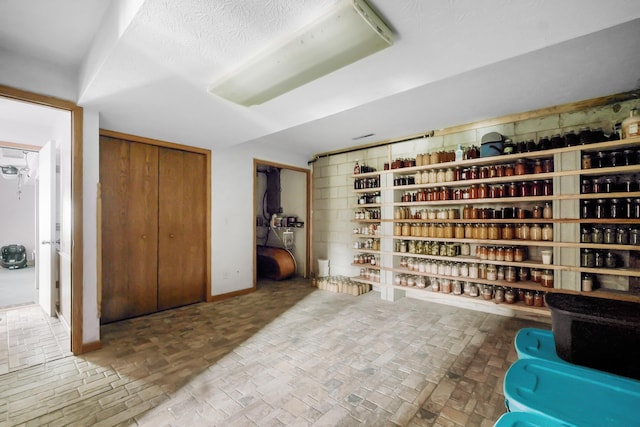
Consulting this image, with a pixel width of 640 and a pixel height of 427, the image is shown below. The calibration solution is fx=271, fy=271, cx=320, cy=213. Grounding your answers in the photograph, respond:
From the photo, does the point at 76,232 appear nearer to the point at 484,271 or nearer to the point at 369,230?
the point at 369,230

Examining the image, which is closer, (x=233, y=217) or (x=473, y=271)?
(x=473, y=271)

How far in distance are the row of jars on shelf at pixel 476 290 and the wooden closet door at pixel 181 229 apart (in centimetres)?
292

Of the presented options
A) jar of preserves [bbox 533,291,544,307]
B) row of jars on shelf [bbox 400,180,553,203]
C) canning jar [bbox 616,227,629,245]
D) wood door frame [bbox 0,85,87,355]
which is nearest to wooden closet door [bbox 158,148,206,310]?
wood door frame [bbox 0,85,87,355]

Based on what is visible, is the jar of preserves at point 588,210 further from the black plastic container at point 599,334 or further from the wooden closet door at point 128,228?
the wooden closet door at point 128,228

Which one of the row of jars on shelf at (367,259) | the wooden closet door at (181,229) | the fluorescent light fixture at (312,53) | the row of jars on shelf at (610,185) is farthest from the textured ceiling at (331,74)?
the row of jars on shelf at (367,259)

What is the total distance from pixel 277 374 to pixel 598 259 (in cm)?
322

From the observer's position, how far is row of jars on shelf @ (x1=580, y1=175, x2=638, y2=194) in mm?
2543

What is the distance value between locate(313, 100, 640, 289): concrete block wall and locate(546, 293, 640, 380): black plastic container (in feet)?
7.73

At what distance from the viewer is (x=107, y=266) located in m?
3.12

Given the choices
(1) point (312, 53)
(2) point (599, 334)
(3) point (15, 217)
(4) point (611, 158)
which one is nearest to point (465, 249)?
(4) point (611, 158)

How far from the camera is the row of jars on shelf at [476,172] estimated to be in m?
3.01

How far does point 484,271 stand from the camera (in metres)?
3.30

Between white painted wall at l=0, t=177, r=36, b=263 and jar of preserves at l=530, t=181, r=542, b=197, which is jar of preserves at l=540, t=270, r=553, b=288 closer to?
jar of preserves at l=530, t=181, r=542, b=197

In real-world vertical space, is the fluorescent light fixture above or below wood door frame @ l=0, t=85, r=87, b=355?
above
